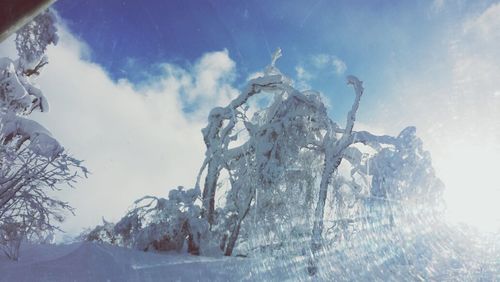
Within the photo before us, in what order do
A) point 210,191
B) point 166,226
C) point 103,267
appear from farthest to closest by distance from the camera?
point 210,191, point 166,226, point 103,267

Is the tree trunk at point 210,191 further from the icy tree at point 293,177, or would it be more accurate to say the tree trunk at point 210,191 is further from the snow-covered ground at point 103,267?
the snow-covered ground at point 103,267

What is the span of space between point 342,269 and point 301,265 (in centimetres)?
121

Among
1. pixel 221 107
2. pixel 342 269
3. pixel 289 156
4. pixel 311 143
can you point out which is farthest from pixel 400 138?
pixel 221 107

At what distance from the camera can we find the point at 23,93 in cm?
1016

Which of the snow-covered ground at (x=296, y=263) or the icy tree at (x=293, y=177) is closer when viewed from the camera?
the snow-covered ground at (x=296, y=263)

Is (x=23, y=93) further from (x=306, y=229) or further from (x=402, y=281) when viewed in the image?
(x=402, y=281)

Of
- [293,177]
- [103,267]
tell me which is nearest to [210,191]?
[293,177]

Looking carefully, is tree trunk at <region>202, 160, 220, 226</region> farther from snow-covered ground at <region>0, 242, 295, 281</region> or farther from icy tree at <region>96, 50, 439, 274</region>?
snow-covered ground at <region>0, 242, 295, 281</region>

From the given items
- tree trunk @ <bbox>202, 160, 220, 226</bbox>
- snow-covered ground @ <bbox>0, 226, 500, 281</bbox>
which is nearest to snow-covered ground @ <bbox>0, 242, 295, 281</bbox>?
snow-covered ground @ <bbox>0, 226, 500, 281</bbox>

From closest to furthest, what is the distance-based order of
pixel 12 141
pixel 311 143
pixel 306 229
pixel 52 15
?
pixel 12 141 → pixel 52 15 → pixel 306 229 → pixel 311 143

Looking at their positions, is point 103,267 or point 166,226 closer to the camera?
point 103,267

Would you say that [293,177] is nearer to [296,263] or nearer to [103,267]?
[296,263]

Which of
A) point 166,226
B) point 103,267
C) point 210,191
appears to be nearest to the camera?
point 103,267

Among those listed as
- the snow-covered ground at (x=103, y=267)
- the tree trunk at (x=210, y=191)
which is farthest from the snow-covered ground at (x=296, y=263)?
the tree trunk at (x=210, y=191)
